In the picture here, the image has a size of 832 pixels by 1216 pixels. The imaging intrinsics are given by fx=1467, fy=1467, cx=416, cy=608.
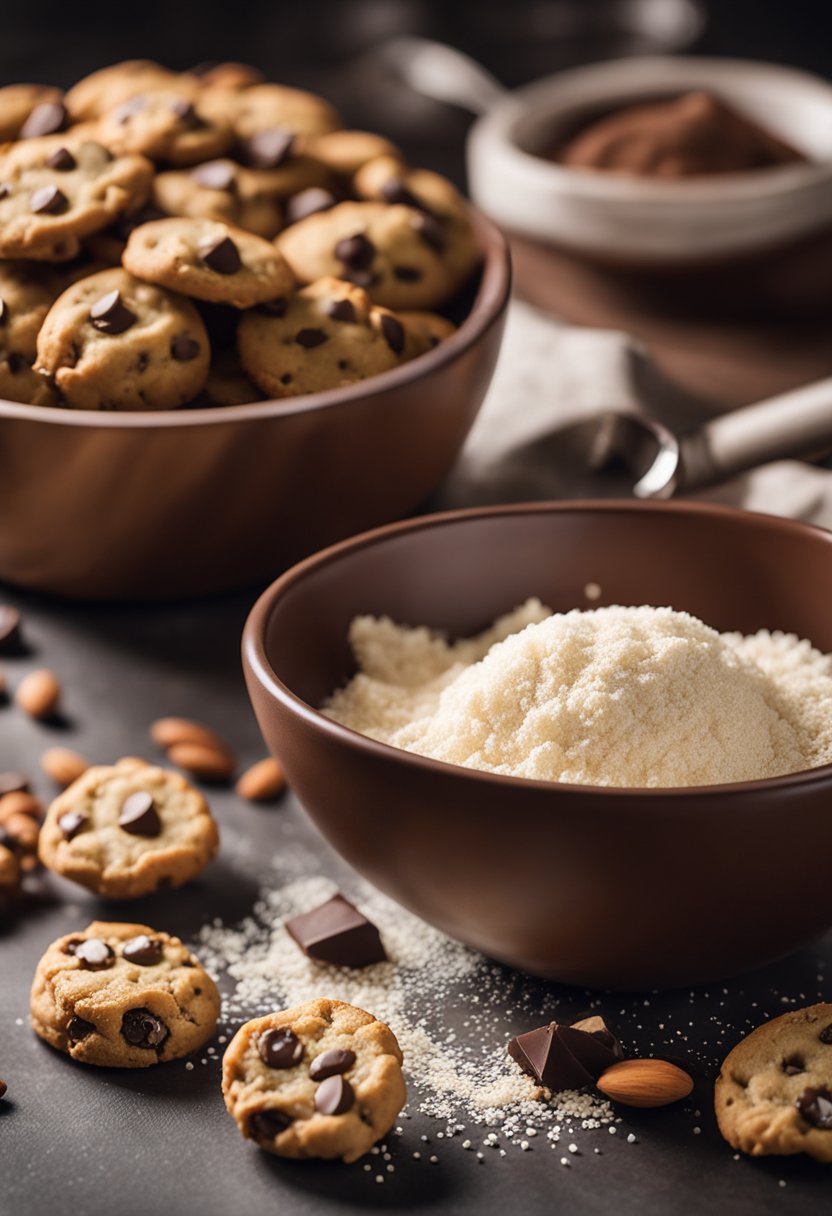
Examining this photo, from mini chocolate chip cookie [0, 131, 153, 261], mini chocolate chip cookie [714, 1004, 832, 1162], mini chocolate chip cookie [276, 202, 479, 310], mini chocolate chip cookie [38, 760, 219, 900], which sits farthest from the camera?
mini chocolate chip cookie [276, 202, 479, 310]

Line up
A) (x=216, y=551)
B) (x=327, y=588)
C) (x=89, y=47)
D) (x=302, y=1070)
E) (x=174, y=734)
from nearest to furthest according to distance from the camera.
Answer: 1. (x=302, y=1070)
2. (x=327, y=588)
3. (x=174, y=734)
4. (x=216, y=551)
5. (x=89, y=47)

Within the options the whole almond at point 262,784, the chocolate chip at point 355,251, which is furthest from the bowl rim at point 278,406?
the whole almond at point 262,784

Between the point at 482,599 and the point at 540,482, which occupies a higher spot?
the point at 482,599

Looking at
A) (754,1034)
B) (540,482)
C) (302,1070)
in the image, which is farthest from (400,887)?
(540,482)

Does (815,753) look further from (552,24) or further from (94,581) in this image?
(552,24)

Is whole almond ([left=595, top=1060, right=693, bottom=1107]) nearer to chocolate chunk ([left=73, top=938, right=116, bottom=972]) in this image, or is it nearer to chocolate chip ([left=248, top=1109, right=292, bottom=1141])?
chocolate chip ([left=248, top=1109, right=292, bottom=1141])

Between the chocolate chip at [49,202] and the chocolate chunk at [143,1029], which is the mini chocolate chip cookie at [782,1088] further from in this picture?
the chocolate chip at [49,202]

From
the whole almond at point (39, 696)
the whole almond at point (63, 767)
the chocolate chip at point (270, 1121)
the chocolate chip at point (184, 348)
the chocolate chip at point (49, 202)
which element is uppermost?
the chocolate chip at point (49, 202)

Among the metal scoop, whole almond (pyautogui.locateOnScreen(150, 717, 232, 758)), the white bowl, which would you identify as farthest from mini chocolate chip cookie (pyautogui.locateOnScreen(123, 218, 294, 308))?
the white bowl
